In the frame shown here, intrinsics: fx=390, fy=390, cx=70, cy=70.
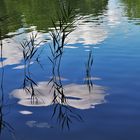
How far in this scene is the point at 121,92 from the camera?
586 inches

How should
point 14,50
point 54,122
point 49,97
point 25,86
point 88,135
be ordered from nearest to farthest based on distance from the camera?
point 88,135, point 54,122, point 49,97, point 25,86, point 14,50

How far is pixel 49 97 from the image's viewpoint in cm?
1470

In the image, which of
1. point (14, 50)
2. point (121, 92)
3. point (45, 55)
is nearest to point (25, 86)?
point (121, 92)

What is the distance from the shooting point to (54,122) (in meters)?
12.2

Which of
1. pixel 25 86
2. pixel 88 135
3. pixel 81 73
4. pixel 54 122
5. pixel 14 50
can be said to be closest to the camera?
pixel 88 135

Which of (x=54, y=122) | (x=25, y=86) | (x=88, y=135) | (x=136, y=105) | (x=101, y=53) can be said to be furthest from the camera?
(x=101, y=53)

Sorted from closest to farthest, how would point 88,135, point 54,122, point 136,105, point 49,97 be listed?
1. point 88,135
2. point 54,122
3. point 136,105
4. point 49,97

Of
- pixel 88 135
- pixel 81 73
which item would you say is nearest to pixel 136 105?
pixel 88 135

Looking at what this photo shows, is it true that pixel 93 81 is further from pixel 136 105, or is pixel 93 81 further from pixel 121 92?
pixel 136 105

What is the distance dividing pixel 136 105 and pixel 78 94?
2.56 metres

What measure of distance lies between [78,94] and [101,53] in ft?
25.1

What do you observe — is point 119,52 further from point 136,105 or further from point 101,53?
point 136,105

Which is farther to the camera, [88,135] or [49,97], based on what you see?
[49,97]

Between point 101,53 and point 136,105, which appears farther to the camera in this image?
point 101,53
